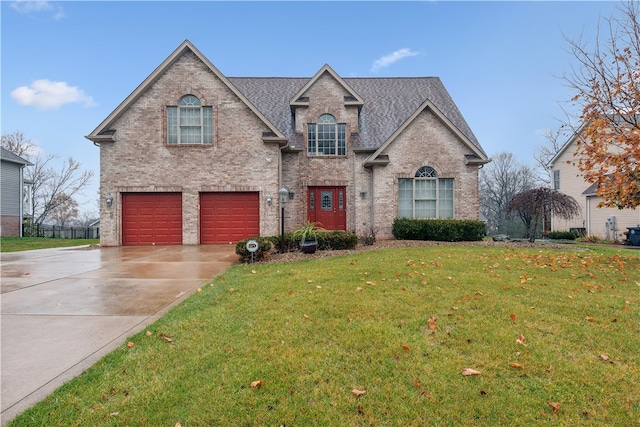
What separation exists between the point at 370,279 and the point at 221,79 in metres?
12.2

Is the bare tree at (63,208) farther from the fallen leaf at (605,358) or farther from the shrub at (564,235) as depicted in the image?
the shrub at (564,235)

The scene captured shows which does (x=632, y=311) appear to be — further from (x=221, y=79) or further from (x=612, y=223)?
(x=612, y=223)

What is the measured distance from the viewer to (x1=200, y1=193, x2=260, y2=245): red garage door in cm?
1440

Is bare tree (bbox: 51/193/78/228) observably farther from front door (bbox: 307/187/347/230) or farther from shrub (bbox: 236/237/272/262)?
shrub (bbox: 236/237/272/262)

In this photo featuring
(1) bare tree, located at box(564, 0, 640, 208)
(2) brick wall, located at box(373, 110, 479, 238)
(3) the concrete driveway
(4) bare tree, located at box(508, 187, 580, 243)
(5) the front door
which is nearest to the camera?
(3) the concrete driveway

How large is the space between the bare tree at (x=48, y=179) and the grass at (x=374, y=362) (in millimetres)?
39174

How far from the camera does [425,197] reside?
15.2m

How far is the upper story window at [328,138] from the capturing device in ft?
53.2

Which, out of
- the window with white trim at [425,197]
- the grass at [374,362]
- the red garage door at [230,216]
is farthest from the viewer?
the window with white trim at [425,197]

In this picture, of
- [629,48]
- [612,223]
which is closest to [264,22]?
[629,48]

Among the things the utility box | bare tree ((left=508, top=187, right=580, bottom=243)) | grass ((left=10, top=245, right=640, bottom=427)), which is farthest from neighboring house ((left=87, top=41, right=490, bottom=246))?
the utility box

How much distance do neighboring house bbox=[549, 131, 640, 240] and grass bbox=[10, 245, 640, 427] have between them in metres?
17.0

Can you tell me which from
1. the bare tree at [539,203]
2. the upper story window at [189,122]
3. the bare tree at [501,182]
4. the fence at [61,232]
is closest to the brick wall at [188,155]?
the upper story window at [189,122]

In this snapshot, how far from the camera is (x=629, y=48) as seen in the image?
25.7 feet
